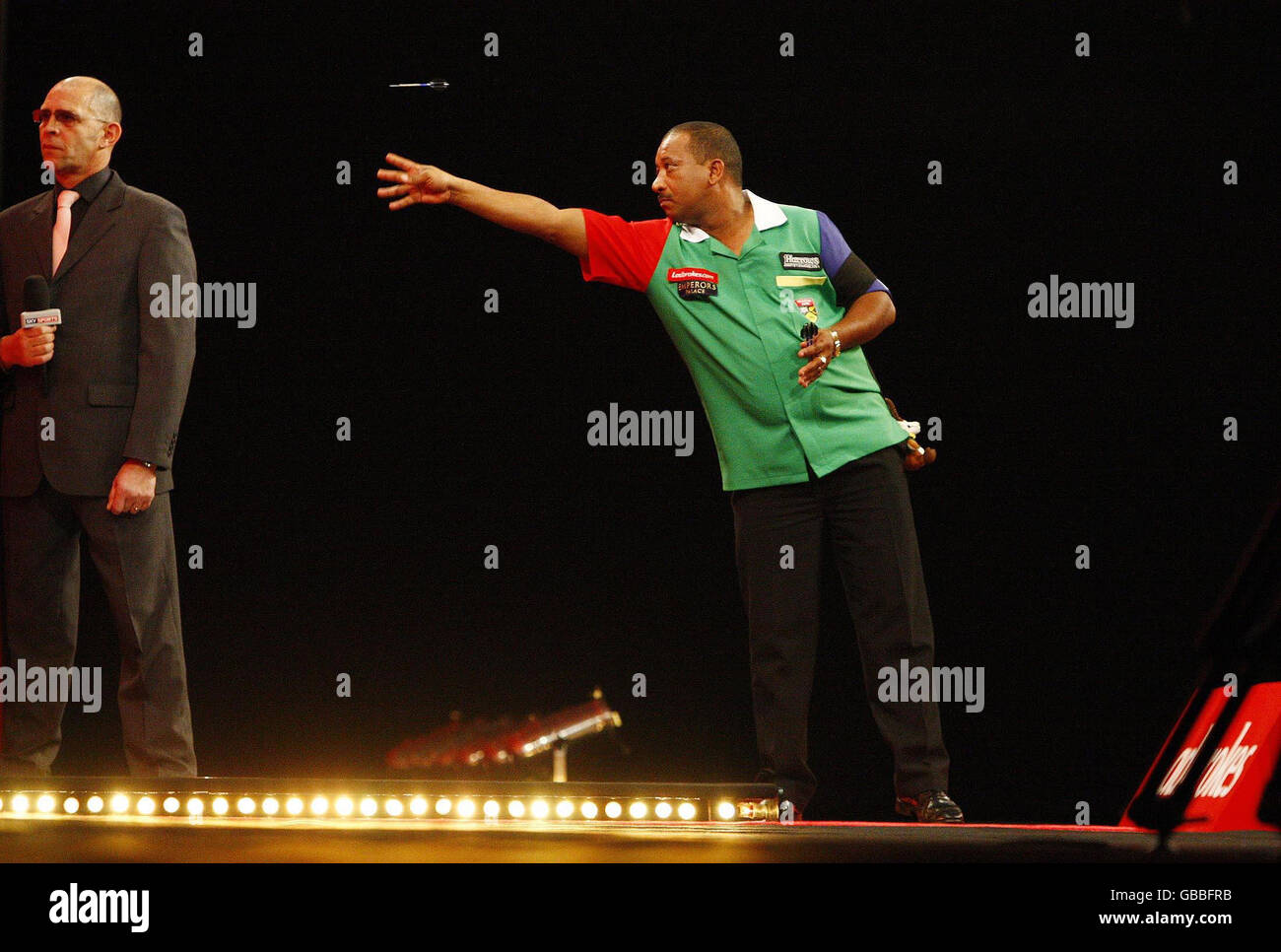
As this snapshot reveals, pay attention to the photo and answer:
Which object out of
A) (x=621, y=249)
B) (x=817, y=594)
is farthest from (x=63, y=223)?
(x=817, y=594)

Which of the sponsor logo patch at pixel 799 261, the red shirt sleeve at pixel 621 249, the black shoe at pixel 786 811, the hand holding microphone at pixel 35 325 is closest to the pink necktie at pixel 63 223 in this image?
the hand holding microphone at pixel 35 325

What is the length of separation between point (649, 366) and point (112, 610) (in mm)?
1709

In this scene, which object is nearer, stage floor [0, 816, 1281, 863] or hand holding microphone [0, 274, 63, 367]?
stage floor [0, 816, 1281, 863]

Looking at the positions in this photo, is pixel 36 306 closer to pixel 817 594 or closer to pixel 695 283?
pixel 695 283

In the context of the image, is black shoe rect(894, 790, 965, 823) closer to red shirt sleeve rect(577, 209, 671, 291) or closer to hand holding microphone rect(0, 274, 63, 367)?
red shirt sleeve rect(577, 209, 671, 291)

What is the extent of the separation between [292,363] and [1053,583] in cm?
238

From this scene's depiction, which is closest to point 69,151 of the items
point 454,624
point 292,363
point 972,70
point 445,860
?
point 292,363

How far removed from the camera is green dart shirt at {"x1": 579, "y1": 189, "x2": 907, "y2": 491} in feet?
10.5

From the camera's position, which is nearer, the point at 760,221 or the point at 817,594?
the point at 817,594

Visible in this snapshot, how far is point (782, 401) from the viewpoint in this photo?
3193 millimetres

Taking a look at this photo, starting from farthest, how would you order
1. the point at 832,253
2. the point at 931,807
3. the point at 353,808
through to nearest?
the point at 832,253
the point at 931,807
the point at 353,808

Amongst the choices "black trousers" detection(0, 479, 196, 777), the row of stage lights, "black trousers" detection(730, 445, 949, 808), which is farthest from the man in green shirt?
"black trousers" detection(0, 479, 196, 777)
